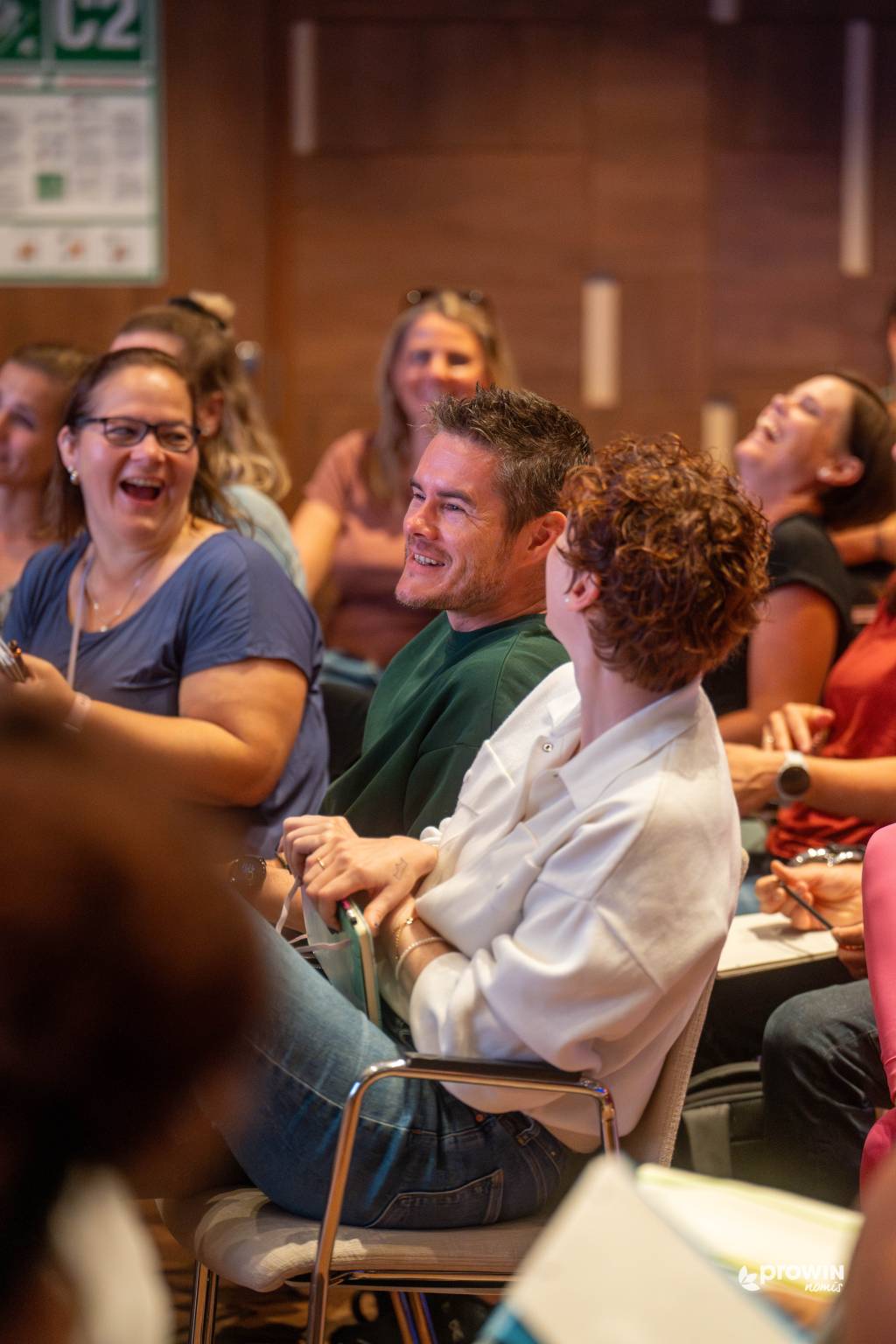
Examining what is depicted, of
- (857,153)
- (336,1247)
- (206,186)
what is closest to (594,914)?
(336,1247)

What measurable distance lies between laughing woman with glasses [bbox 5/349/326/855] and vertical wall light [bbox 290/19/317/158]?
2.37m

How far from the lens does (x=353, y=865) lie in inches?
67.3

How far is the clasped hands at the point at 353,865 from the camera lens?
66.7 inches

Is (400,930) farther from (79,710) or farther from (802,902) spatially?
(79,710)

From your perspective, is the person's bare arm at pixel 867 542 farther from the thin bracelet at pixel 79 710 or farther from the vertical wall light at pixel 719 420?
the vertical wall light at pixel 719 420

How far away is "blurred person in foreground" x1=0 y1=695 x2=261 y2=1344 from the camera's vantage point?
0.67 meters

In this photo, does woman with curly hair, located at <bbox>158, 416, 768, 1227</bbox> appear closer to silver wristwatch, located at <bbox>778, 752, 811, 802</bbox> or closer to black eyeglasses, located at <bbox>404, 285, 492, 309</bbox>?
silver wristwatch, located at <bbox>778, 752, 811, 802</bbox>

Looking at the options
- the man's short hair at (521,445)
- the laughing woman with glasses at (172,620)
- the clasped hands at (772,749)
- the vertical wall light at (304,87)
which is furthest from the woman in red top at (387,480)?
the man's short hair at (521,445)

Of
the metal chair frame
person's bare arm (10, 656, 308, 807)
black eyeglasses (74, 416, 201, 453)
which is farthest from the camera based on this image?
black eyeglasses (74, 416, 201, 453)

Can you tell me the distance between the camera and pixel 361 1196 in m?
1.61

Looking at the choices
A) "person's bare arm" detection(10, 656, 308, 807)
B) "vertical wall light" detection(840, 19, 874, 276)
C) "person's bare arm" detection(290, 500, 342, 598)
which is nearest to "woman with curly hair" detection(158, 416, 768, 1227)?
"person's bare arm" detection(10, 656, 308, 807)

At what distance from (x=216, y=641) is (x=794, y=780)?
98cm

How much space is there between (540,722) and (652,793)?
0.28 metres

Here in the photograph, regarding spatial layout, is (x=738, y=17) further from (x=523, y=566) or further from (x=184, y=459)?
(x=523, y=566)
